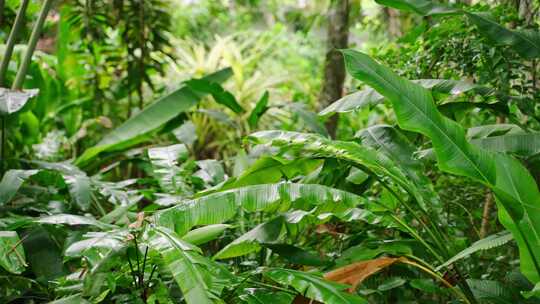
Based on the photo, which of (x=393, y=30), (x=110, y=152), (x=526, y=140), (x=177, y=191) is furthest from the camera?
(x=393, y=30)

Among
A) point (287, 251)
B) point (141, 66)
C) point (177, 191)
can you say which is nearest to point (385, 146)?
point (287, 251)

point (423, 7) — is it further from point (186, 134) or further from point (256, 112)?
point (186, 134)

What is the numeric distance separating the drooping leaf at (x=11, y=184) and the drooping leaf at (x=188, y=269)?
113cm

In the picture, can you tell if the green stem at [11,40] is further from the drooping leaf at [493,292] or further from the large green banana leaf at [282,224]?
the drooping leaf at [493,292]

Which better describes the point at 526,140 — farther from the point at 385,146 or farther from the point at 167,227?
the point at 167,227

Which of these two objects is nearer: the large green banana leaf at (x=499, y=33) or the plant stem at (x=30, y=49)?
the large green banana leaf at (x=499, y=33)

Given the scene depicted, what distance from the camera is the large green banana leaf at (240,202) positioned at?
1551 millimetres

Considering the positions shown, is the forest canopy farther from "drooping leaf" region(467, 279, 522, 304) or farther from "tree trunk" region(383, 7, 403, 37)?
"tree trunk" region(383, 7, 403, 37)

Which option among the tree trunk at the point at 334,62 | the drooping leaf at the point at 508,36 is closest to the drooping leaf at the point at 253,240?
the drooping leaf at the point at 508,36

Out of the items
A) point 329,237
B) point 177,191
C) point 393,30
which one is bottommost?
point 329,237

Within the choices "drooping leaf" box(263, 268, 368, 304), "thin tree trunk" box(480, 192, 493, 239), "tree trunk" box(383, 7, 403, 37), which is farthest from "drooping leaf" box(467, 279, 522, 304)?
"tree trunk" box(383, 7, 403, 37)

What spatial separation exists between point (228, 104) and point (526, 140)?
1610 mm

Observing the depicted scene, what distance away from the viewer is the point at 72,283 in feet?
5.61

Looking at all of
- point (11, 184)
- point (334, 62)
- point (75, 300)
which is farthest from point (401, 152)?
point (334, 62)
